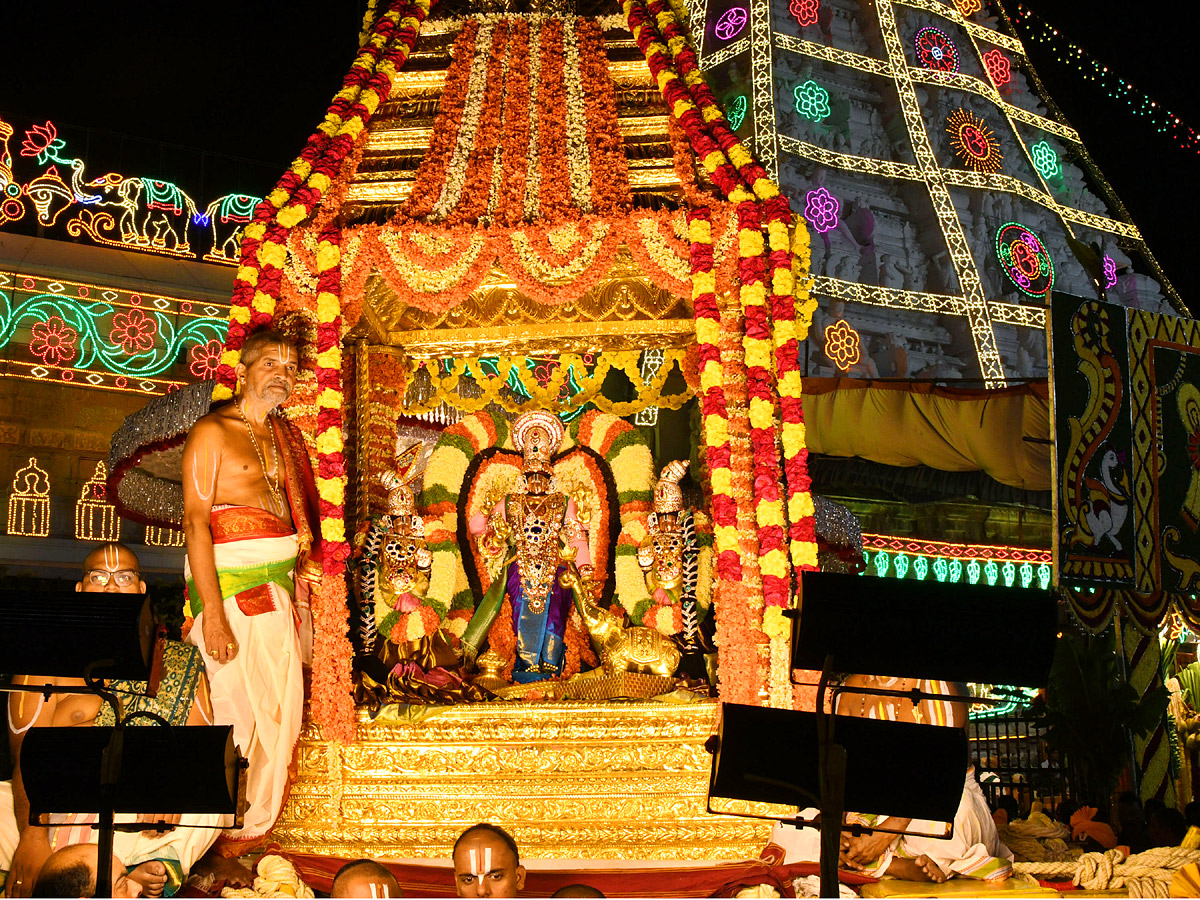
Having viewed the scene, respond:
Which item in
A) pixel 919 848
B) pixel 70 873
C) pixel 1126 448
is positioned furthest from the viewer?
pixel 1126 448

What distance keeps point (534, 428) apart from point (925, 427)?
7482mm

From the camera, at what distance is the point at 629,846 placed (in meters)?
5.89

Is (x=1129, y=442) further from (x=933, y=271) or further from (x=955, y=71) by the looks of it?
(x=955, y=71)

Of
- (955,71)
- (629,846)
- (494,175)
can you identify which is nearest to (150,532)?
(494,175)

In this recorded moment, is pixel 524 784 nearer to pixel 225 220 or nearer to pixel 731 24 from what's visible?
pixel 225 220

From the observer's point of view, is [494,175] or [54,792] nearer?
[54,792]

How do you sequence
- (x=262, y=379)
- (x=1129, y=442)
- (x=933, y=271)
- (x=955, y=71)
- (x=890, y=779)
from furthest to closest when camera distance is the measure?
(x=955, y=71)
(x=933, y=271)
(x=1129, y=442)
(x=262, y=379)
(x=890, y=779)

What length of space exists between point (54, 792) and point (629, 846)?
2883 millimetres

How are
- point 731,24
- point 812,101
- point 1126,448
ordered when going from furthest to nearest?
point 731,24
point 812,101
point 1126,448

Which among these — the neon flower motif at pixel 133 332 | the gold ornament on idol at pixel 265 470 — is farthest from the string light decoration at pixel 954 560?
the gold ornament on idol at pixel 265 470

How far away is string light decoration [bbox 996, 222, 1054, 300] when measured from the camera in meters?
19.4

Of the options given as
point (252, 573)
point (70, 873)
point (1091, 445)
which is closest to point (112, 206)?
point (252, 573)

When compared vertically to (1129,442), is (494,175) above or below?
above

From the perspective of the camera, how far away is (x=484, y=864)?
12.9 ft
